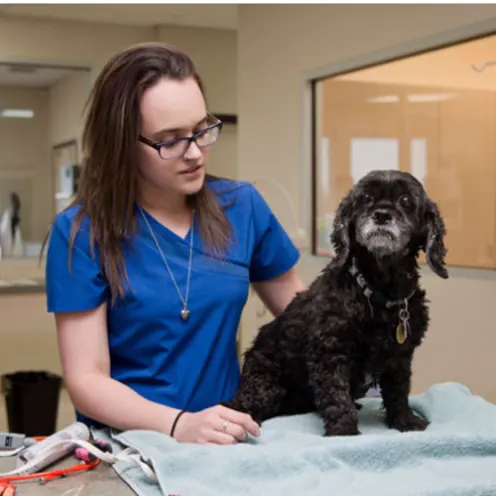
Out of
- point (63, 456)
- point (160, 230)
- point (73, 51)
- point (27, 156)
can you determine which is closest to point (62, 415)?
point (27, 156)

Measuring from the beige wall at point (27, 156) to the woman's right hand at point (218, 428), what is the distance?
13.7ft

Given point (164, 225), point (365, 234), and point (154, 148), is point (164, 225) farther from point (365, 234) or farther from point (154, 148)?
point (365, 234)

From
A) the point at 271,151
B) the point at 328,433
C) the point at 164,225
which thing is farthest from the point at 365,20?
the point at 328,433

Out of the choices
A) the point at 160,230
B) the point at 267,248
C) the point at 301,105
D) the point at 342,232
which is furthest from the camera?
the point at 301,105

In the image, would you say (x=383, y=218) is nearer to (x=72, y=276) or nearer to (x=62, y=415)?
(x=72, y=276)

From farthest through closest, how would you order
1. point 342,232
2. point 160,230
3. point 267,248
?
point 267,248 < point 160,230 < point 342,232

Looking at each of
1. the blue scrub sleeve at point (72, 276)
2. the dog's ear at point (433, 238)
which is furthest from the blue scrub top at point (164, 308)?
the dog's ear at point (433, 238)

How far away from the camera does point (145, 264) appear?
4.11 feet

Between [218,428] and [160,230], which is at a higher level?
[160,230]

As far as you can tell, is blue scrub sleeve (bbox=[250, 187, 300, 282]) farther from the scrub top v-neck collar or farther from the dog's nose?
the dog's nose

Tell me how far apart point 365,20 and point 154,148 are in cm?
220

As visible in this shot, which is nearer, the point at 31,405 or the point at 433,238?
the point at 433,238

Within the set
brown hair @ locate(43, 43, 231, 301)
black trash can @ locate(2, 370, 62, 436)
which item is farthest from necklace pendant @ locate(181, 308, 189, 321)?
black trash can @ locate(2, 370, 62, 436)

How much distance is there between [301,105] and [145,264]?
102 inches
